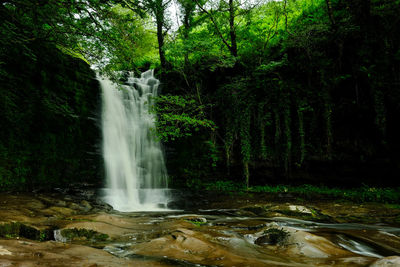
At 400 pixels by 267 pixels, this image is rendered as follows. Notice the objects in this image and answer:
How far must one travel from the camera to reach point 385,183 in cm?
862

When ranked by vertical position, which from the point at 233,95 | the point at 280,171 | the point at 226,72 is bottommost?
the point at 280,171

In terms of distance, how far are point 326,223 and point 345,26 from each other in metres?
7.39

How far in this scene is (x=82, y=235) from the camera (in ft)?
11.6

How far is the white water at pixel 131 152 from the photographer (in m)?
9.76

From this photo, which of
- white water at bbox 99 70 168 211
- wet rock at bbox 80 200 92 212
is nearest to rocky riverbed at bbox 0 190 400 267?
wet rock at bbox 80 200 92 212

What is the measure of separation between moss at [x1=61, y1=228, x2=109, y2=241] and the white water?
5.57m

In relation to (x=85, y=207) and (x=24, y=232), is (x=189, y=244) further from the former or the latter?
(x=85, y=207)

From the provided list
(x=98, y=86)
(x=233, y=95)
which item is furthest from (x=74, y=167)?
(x=233, y=95)

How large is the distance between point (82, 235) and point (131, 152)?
7621mm

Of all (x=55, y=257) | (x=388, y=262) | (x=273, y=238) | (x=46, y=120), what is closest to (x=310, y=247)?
(x=273, y=238)

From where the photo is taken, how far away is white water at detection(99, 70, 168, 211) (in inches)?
384

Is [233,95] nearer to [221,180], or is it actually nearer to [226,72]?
[226,72]

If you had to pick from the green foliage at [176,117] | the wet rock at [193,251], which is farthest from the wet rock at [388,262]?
the green foliage at [176,117]

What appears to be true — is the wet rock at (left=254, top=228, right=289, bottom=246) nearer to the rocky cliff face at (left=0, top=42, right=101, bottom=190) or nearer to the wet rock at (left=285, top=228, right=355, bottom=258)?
the wet rock at (left=285, top=228, right=355, bottom=258)
